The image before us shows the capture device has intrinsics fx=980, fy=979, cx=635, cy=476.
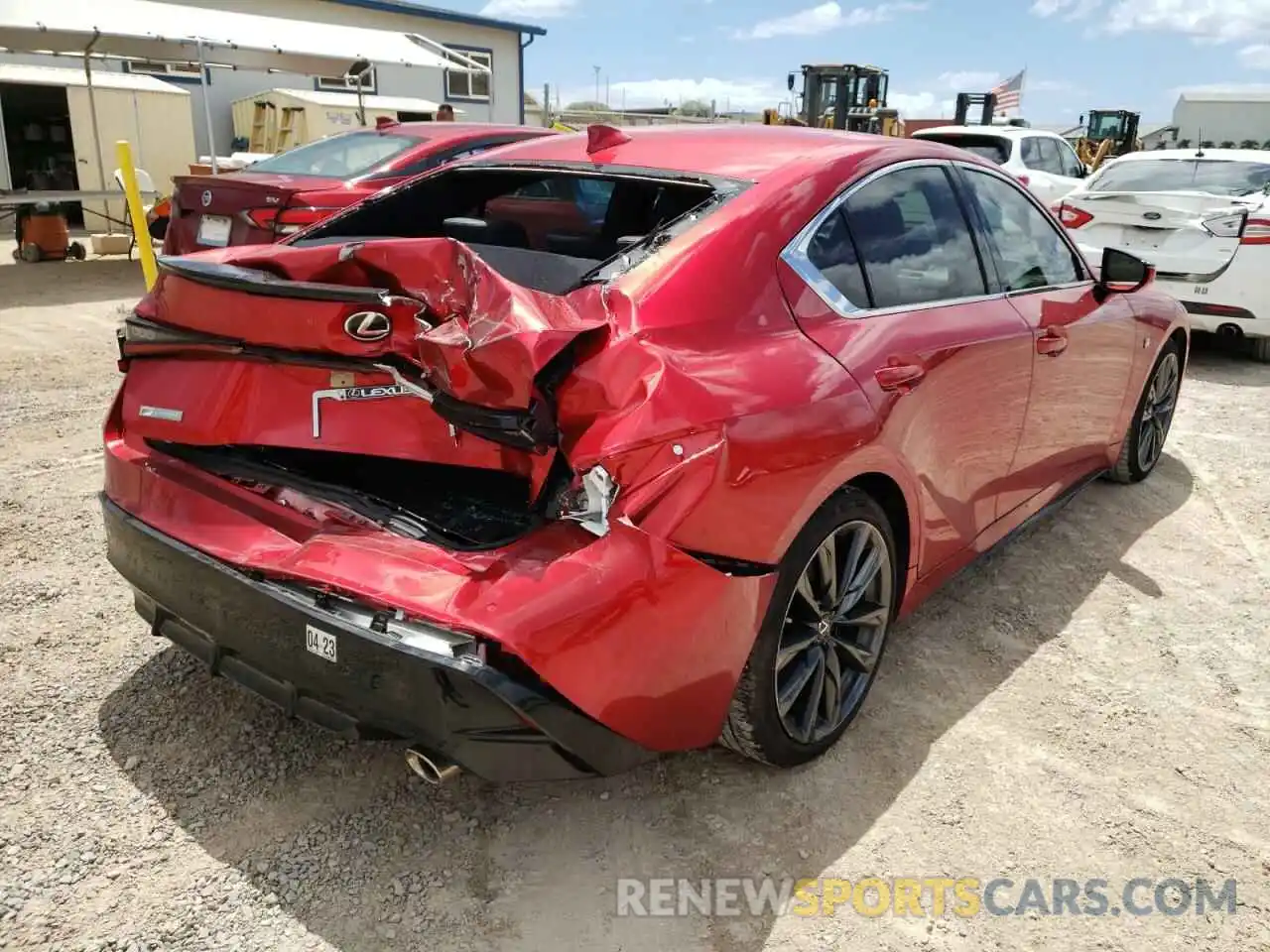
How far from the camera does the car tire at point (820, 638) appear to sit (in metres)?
2.33

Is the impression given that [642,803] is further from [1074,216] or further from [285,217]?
[1074,216]

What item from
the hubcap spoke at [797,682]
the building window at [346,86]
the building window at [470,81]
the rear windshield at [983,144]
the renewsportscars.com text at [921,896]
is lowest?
the renewsportscars.com text at [921,896]

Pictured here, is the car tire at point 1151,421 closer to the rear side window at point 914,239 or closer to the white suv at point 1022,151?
the rear side window at point 914,239

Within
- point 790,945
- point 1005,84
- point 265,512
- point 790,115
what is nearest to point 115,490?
point 265,512

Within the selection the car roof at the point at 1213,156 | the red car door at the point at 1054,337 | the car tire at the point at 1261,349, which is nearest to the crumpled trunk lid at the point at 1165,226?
the car roof at the point at 1213,156

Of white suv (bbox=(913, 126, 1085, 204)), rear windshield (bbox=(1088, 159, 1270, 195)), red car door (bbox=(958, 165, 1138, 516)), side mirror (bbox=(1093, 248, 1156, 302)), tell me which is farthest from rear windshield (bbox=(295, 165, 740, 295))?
white suv (bbox=(913, 126, 1085, 204))

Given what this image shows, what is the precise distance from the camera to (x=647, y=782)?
8.48 feet

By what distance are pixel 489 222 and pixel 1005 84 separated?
2451cm

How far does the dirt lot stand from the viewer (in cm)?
213

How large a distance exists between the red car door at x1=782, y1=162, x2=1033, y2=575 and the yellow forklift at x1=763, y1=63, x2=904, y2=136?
771 inches

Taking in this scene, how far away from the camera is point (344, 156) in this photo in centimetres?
786

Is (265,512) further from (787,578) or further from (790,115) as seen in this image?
(790,115)

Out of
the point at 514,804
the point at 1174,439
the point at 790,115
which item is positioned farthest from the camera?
the point at 790,115

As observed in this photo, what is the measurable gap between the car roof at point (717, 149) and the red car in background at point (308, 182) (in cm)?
408
